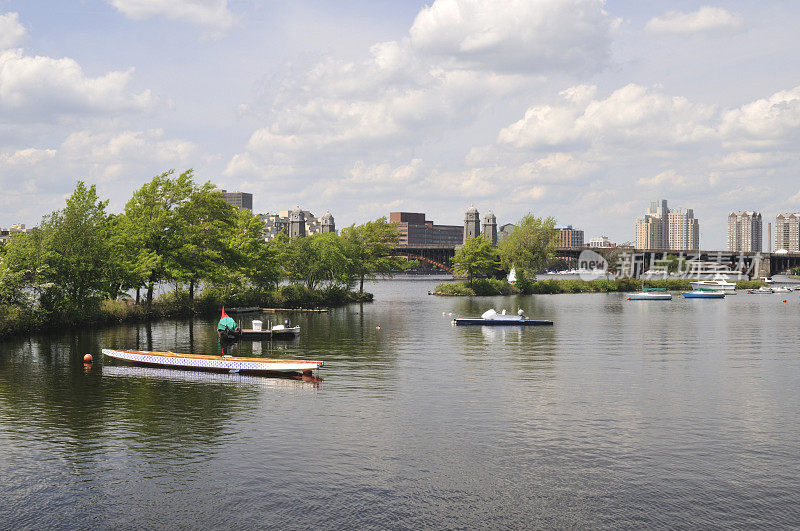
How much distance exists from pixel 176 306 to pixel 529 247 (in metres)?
104

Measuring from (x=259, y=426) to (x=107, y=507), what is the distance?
9552 mm

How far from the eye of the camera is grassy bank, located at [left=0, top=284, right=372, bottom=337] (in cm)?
6269

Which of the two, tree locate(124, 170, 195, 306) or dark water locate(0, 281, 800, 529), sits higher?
tree locate(124, 170, 195, 306)

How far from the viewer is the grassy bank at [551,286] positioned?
147125 millimetres

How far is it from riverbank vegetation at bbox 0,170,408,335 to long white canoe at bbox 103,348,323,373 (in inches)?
898

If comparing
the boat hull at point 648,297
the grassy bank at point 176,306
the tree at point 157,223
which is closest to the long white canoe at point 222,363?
the grassy bank at point 176,306

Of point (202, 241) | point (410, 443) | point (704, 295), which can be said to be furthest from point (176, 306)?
point (704, 295)

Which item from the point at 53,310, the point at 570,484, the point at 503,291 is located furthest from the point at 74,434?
the point at 503,291

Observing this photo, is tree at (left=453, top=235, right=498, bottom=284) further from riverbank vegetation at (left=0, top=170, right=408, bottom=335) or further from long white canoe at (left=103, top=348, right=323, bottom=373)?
long white canoe at (left=103, top=348, right=323, bottom=373)

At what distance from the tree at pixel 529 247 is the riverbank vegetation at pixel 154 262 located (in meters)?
60.0

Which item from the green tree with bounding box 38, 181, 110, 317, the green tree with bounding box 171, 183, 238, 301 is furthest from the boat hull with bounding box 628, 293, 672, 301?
the green tree with bounding box 38, 181, 110, 317

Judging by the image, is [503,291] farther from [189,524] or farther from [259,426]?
[189,524]

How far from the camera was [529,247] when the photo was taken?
168 metres

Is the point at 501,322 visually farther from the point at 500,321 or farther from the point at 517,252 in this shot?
the point at 517,252
